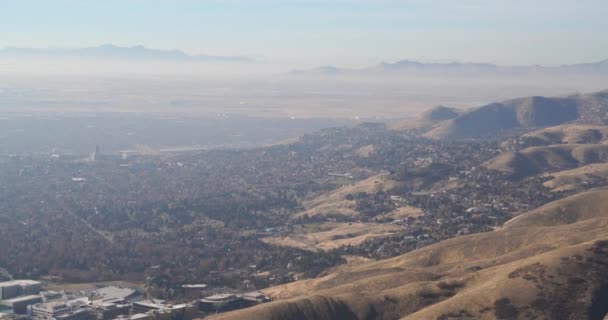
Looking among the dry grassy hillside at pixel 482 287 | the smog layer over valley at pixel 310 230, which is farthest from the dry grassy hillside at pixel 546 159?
the dry grassy hillside at pixel 482 287

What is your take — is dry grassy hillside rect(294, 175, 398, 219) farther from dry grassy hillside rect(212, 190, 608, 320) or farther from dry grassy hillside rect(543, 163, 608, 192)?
dry grassy hillside rect(212, 190, 608, 320)

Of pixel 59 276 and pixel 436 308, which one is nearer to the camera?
pixel 436 308

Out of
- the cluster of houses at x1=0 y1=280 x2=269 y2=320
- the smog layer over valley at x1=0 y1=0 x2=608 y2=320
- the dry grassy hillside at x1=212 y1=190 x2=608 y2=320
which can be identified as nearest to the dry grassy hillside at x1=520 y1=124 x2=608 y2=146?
the smog layer over valley at x1=0 y1=0 x2=608 y2=320

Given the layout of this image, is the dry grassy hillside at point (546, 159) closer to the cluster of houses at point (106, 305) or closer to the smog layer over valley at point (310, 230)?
the smog layer over valley at point (310, 230)

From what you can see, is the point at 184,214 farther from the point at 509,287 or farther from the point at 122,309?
the point at 509,287

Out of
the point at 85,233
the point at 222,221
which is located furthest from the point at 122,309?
the point at 222,221

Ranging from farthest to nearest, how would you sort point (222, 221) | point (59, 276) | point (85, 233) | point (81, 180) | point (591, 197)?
point (81, 180), point (222, 221), point (85, 233), point (591, 197), point (59, 276)

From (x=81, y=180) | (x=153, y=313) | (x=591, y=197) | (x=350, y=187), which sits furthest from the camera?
(x=81, y=180)
